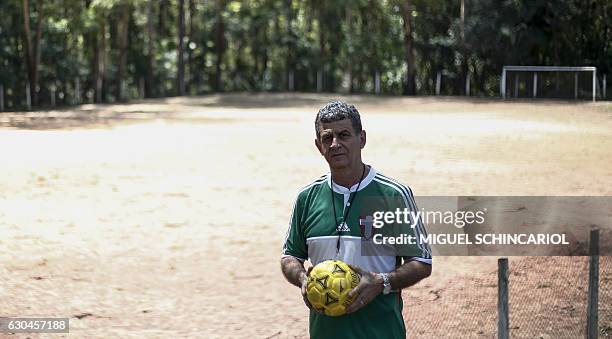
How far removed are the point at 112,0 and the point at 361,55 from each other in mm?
9540

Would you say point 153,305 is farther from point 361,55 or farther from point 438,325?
point 361,55

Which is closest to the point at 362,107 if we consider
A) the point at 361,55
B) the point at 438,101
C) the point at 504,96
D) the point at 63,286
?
the point at 438,101

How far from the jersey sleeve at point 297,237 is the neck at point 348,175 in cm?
14

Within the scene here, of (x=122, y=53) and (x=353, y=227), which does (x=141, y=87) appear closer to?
→ (x=122, y=53)

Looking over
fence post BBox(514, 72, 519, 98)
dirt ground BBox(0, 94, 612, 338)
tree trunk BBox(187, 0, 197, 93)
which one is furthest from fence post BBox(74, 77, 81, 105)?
fence post BBox(514, 72, 519, 98)

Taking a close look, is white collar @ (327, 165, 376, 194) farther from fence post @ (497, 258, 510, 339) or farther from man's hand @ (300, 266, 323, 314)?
fence post @ (497, 258, 510, 339)

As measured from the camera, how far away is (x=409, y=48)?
122 ft

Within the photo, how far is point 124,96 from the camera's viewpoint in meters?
39.8

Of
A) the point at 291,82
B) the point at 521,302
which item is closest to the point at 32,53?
the point at 291,82

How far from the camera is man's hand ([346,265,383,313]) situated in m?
3.38

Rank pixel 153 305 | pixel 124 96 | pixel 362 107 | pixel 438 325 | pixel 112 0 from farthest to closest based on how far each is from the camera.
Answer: pixel 124 96
pixel 112 0
pixel 362 107
pixel 153 305
pixel 438 325

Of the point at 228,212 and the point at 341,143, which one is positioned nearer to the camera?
the point at 341,143

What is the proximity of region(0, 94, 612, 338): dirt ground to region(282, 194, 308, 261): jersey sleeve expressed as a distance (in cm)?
393

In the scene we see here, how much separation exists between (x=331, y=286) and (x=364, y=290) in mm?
109
